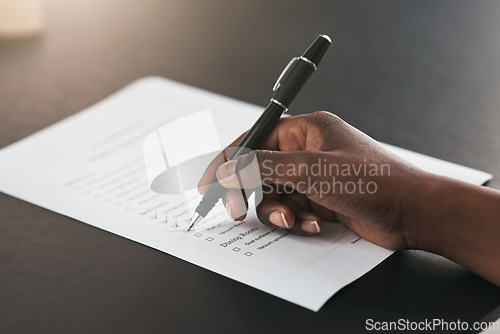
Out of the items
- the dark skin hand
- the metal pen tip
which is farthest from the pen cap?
the metal pen tip

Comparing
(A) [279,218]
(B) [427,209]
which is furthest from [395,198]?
(A) [279,218]

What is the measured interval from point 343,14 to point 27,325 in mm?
1103

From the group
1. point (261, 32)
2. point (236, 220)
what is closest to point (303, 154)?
point (236, 220)

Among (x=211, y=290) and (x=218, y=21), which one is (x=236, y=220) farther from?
(x=218, y=21)

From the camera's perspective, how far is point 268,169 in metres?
0.76

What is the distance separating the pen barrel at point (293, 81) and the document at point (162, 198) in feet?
0.50

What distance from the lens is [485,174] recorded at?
0.95 metres

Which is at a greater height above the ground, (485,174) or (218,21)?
(218,21)

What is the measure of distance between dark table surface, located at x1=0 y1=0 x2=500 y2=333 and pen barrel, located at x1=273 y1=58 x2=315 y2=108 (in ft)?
0.80

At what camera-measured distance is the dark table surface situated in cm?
69

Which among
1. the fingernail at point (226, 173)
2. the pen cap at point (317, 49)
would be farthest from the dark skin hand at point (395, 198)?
the pen cap at point (317, 49)

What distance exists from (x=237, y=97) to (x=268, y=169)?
0.48 metres

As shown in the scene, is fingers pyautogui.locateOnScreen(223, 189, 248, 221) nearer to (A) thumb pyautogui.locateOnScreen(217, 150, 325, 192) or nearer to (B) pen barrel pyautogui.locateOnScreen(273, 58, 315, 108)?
(A) thumb pyautogui.locateOnScreen(217, 150, 325, 192)

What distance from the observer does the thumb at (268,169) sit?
2.43ft
